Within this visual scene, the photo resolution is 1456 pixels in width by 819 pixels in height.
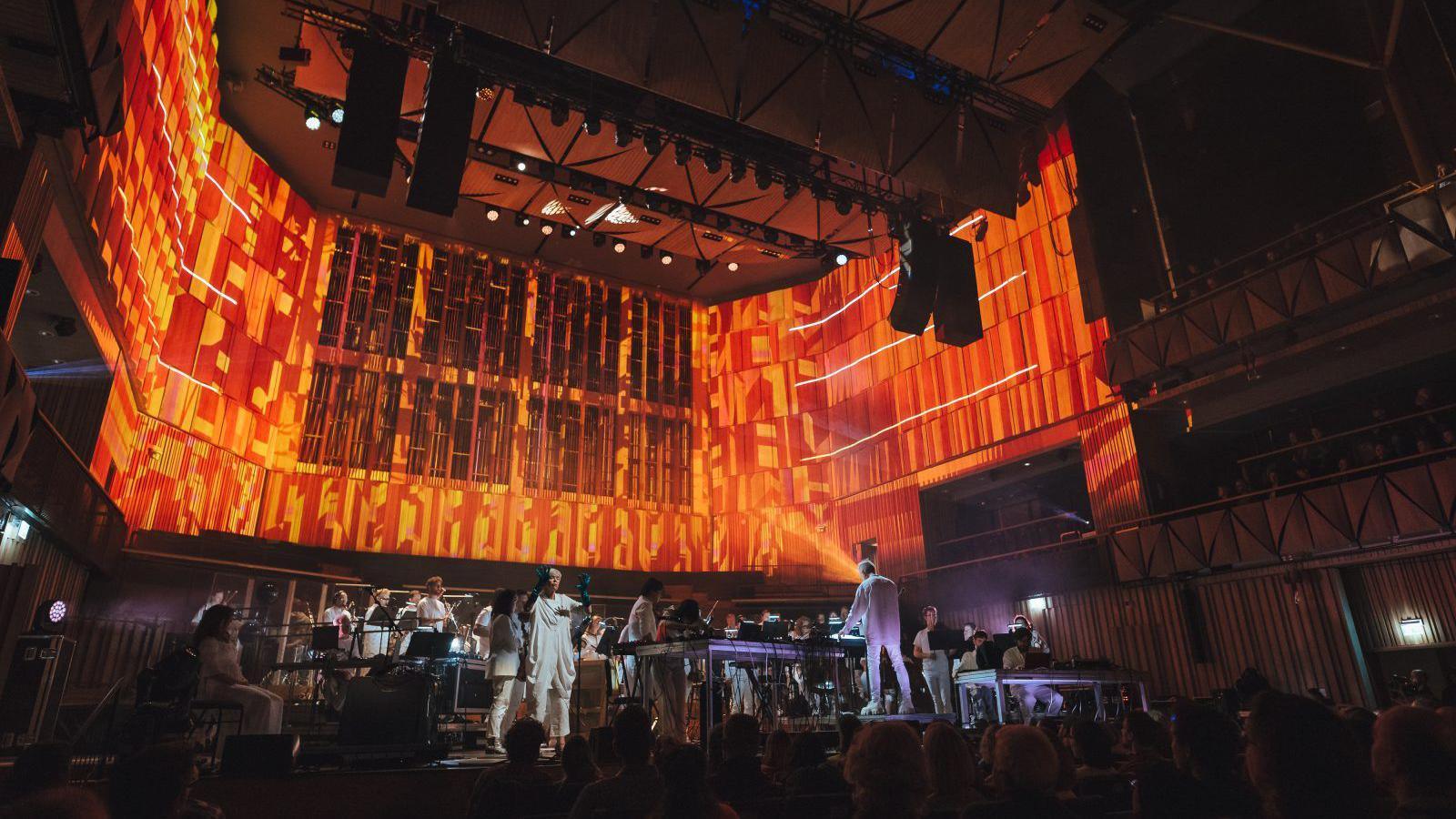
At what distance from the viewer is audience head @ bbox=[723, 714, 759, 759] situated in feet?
11.7

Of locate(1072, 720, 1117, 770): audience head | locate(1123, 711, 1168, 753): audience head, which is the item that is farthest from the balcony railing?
locate(1072, 720, 1117, 770): audience head

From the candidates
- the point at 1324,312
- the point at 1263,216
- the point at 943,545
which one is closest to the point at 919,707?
the point at 943,545

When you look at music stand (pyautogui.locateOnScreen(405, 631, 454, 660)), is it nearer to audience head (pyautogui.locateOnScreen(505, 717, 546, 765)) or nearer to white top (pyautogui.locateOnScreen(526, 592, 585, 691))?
white top (pyautogui.locateOnScreen(526, 592, 585, 691))

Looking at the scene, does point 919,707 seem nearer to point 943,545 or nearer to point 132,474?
point 943,545

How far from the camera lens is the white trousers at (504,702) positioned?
7441mm

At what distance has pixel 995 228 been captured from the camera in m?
15.6

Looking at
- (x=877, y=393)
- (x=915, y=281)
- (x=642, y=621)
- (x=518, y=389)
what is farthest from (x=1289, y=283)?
(x=518, y=389)

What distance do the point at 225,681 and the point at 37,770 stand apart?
3.13 meters

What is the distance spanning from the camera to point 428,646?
21.6ft

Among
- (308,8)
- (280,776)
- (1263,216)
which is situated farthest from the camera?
(1263,216)

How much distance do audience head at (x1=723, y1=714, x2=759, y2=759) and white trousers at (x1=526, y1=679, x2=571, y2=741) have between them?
4.25m

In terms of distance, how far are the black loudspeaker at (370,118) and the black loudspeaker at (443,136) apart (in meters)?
0.28

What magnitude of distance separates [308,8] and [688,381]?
10774 millimetres

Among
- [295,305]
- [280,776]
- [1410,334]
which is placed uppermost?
[295,305]
